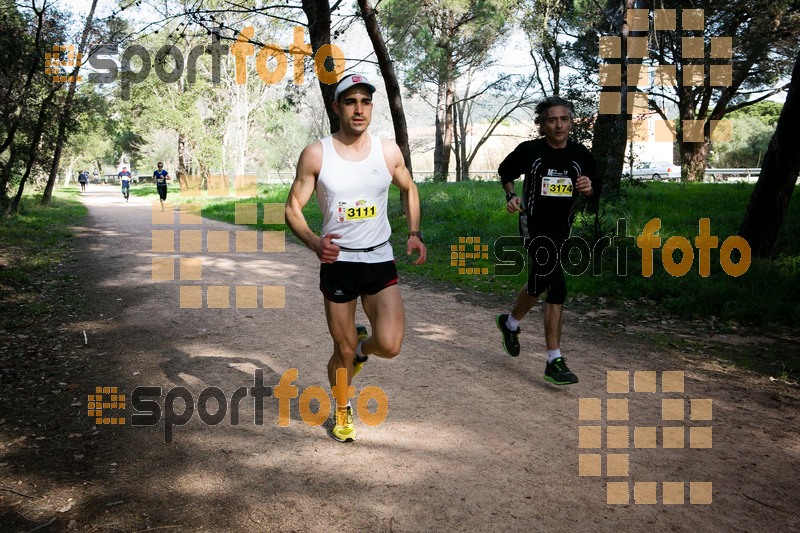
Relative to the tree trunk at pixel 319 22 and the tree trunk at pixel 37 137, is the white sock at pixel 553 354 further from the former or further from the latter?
the tree trunk at pixel 37 137

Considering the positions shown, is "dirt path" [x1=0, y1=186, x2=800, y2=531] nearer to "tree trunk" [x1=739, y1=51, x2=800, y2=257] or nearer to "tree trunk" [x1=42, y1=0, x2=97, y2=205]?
"tree trunk" [x1=739, y1=51, x2=800, y2=257]

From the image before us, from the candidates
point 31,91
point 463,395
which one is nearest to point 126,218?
point 31,91

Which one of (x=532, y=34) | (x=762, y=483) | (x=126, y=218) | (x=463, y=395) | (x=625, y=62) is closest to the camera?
(x=762, y=483)

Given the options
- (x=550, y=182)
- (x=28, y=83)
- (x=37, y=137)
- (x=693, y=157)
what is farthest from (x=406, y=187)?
(x=693, y=157)

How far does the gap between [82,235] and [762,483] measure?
54.4 feet

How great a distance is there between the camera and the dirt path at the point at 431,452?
9.42 feet

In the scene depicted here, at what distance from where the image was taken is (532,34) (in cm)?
2997

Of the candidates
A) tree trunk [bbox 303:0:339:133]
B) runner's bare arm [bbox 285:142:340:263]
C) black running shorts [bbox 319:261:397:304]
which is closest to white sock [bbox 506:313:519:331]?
black running shorts [bbox 319:261:397:304]

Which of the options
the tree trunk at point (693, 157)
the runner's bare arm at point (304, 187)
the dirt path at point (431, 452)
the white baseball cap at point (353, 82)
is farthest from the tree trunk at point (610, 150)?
the tree trunk at point (693, 157)

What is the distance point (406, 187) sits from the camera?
12.8 ft

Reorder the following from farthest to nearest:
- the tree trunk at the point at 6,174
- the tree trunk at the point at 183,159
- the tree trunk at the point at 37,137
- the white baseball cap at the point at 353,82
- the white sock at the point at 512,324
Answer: the tree trunk at the point at 183,159 → the tree trunk at the point at 37,137 → the tree trunk at the point at 6,174 → the white sock at the point at 512,324 → the white baseball cap at the point at 353,82

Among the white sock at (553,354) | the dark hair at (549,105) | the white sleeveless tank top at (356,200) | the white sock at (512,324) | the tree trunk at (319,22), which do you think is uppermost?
the tree trunk at (319,22)

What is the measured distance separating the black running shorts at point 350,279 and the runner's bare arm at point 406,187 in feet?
0.84

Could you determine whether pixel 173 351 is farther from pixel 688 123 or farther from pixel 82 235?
Answer: pixel 688 123
